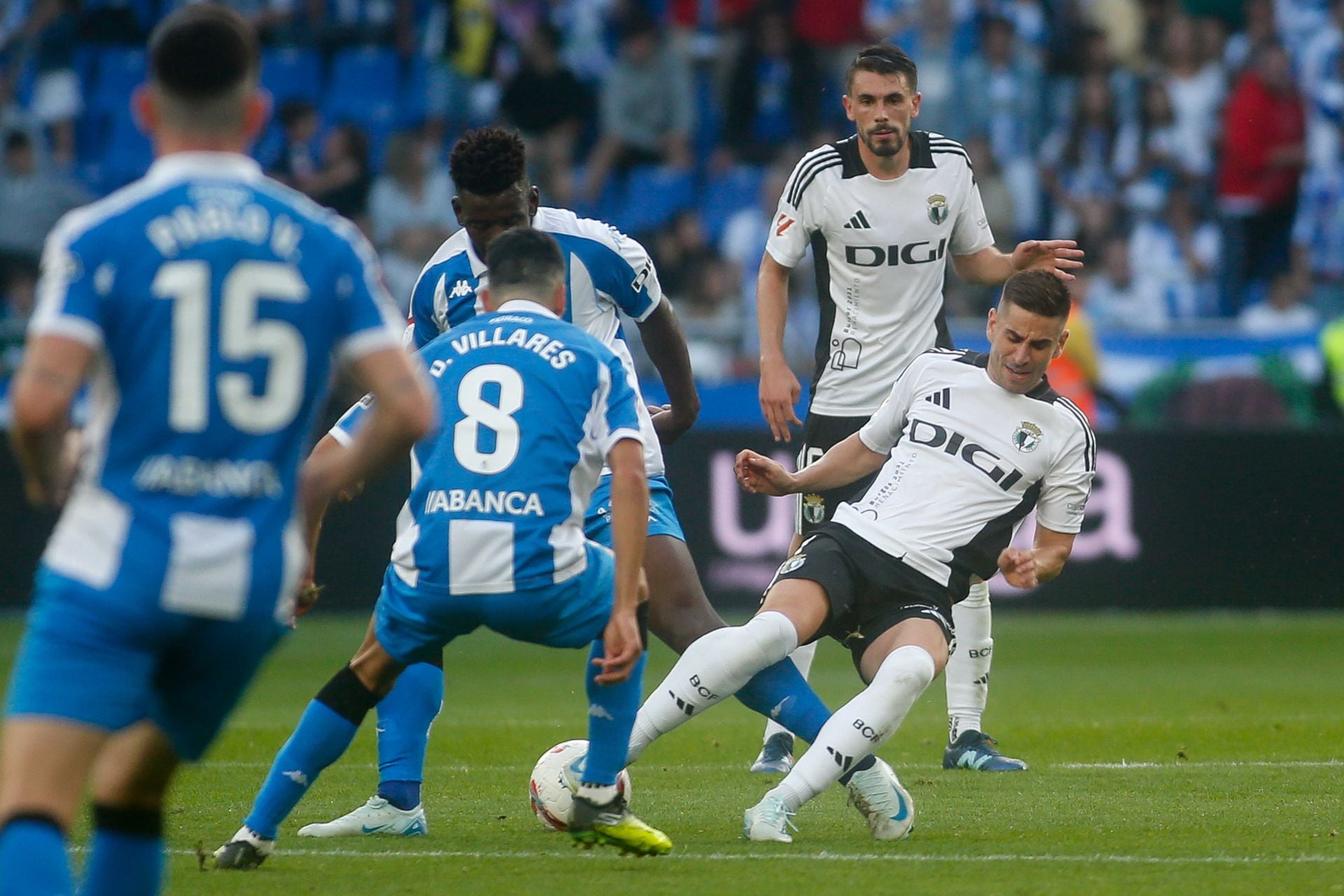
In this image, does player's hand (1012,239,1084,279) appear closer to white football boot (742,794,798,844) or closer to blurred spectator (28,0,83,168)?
white football boot (742,794,798,844)

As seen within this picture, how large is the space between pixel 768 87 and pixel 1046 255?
10434mm

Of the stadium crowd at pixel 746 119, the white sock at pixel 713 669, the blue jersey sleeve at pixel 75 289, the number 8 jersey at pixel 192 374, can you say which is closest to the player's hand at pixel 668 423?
the white sock at pixel 713 669

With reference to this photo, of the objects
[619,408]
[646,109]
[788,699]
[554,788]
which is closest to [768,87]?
[646,109]

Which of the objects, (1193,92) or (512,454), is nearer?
(512,454)

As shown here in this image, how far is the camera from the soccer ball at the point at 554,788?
5.70 m

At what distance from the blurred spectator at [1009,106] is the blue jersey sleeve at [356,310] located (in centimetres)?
1325

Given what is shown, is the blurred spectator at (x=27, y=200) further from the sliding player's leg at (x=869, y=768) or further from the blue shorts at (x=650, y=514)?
the sliding player's leg at (x=869, y=768)

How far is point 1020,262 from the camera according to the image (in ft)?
23.1

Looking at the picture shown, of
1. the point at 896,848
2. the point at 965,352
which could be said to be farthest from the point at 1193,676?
the point at 896,848

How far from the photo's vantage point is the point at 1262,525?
12961mm

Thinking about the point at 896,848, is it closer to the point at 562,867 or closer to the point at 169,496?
the point at 562,867

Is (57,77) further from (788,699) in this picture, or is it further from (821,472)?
(788,699)

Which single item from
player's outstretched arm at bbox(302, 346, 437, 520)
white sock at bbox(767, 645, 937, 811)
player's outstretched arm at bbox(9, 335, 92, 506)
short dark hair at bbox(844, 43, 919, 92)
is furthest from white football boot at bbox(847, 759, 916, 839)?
player's outstretched arm at bbox(9, 335, 92, 506)

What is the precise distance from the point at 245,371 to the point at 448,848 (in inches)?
92.6
